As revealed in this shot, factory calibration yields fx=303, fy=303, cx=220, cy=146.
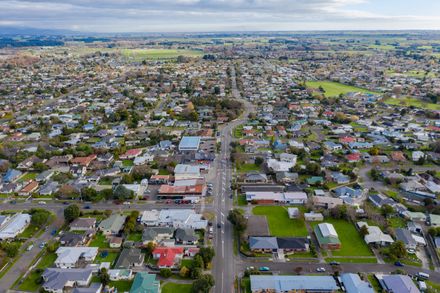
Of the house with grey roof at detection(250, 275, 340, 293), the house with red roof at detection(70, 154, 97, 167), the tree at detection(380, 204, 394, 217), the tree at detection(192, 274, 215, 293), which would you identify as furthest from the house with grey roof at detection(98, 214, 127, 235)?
the tree at detection(380, 204, 394, 217)

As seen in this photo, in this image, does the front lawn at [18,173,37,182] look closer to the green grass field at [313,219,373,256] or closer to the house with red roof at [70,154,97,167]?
the house with red roof at [70,154,97,167]

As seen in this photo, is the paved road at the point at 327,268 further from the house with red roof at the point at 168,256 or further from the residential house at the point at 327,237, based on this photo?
the house with red roof at the point at 168,256

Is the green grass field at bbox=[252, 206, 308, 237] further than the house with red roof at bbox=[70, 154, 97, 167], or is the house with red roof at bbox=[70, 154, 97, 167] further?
the house with red roof at bbox=[70, 154, 97, 167]

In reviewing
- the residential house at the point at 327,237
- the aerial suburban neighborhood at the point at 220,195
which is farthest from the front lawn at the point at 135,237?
the residential house at the point at 327,237

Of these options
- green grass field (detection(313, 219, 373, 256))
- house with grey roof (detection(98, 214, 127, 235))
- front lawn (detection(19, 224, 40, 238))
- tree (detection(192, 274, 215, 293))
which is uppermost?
tree (detection(192, 274, 215, 293))

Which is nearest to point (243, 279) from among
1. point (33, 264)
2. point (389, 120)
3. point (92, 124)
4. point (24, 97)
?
point (33, 264)

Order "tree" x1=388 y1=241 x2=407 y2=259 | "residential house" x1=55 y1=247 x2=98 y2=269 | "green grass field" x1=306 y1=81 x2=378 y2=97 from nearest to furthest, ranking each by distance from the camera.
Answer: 1. "residential house" x1=55 y1=247 x2=98 y2=269
2. "tree" x1=388 y1=241 x2=407 y2=259
3. "green grass field" x1=306 y1=81 x2=378 y2=97

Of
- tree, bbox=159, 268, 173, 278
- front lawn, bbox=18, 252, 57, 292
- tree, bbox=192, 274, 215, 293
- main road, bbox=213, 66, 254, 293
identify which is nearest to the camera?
tree, bbox=192, 274, 215, 293

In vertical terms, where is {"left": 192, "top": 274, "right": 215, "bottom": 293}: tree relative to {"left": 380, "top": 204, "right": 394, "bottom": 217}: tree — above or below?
above
